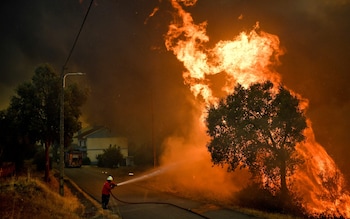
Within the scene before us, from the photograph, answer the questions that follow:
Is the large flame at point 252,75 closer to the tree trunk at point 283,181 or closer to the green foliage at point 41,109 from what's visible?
the tree trunk at point 283,181

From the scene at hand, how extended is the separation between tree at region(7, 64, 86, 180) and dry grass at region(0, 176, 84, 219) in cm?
978

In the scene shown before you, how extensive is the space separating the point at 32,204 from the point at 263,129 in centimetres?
1234

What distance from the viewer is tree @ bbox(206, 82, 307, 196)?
18.8 meters

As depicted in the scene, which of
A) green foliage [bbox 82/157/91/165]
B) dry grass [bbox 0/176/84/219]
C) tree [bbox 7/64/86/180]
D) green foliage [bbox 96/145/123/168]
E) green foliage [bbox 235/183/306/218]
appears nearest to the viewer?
dry grass [bbox 0/176/84/219]

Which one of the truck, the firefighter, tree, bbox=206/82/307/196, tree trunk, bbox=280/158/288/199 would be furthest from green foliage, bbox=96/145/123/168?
tree trunk, bbox=280/158/288/199

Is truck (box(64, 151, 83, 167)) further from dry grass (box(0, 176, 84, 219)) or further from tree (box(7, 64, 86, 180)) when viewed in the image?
dry grass (box(0, 176, 84, 219))

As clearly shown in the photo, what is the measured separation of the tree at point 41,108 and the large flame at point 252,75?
11251mm

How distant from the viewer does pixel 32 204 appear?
1531cm

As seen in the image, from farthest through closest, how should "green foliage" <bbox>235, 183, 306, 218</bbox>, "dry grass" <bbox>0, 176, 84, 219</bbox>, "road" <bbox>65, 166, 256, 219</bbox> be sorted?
"green foliage" <bbox>235, 183, 306, 218</bbox>, "road" <bbox>65, 166, 256, 219</bbox>, "dry grass" <bbox>0, 176, 84, 219</bbox>

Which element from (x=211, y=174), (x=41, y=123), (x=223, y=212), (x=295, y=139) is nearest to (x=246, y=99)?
(x=295, y=139)

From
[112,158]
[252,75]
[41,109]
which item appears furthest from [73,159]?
[252,75]

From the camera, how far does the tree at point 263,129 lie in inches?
741

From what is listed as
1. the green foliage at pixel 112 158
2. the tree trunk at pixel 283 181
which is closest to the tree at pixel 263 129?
the tree trunk at pixel 283 181

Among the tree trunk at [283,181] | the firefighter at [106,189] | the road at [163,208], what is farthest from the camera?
the tree trunk at [283,181]
